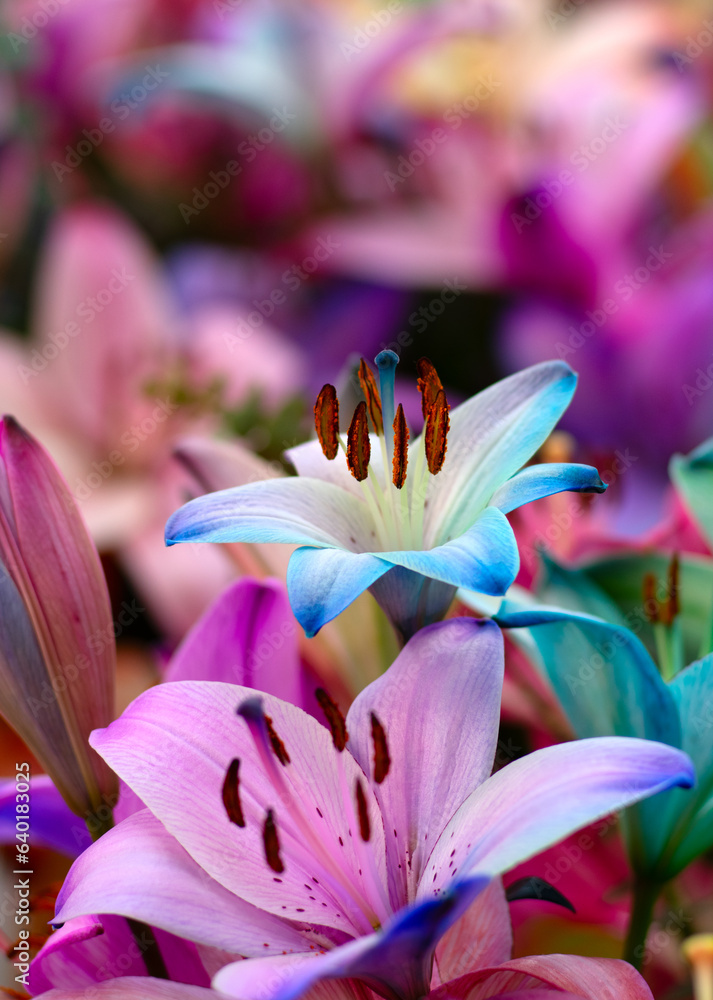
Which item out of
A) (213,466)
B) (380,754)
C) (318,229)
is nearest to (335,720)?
(380,754)

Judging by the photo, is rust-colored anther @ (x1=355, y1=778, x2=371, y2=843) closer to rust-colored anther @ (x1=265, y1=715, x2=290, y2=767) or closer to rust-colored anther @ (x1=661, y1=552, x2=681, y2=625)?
rust-colored anther @ (x1=265, y1=715, x2=290, y2=767)

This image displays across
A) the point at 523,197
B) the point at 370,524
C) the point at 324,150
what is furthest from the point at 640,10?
the point at 370,524

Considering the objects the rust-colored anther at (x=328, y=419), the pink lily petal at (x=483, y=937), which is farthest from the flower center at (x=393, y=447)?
the pink lily petal at (x=483, y=937)

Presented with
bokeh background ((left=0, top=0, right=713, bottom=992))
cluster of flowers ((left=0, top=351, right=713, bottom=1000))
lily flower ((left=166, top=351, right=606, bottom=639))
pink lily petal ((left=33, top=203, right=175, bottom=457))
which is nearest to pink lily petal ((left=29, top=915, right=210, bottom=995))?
cluster of flowers ((left=0, top=351, right=713, bottom=1000))

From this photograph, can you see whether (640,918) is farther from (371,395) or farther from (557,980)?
(371,395)

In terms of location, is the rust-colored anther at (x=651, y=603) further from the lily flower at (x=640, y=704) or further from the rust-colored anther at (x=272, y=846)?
the rust-colored anther at (x=272, y=846)

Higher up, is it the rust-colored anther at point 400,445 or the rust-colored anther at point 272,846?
the rust-colored anther at point 400,445
